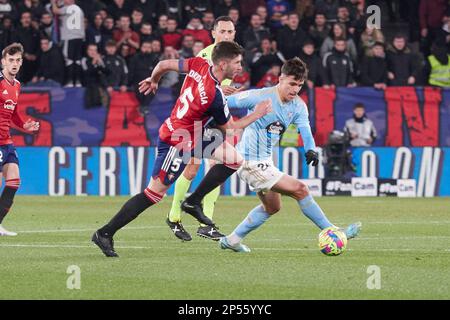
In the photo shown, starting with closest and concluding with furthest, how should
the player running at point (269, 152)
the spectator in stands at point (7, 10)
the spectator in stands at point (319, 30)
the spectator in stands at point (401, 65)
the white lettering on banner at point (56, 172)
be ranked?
the player running at point (269, 152)
the white lettering on banner at point (56, 172)
the spectator in stands at point (401, 65)
the spectator in stands at point (7, 10)
the spectator in stands at point (319, 30)

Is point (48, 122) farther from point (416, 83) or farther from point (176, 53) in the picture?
point (416, 83)

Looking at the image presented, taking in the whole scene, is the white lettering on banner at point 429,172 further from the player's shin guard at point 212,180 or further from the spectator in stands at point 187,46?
the player's shin guard at point 212,180

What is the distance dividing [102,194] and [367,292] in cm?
1533

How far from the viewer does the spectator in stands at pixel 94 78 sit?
2494 cm

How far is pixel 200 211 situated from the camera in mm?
14141

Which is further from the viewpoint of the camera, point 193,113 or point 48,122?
point 48,122

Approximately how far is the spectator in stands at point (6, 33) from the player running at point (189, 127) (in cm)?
1396

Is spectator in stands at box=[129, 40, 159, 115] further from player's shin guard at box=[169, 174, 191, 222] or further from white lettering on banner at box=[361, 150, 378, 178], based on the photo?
player's shin guard at box=[169, 174, 191, 222]

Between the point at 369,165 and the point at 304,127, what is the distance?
12.3 meters

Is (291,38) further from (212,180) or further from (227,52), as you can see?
(227,52)

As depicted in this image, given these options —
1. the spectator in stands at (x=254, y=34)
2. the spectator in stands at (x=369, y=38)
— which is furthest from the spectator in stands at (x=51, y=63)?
the spectator in stands at (x=369, y=38)

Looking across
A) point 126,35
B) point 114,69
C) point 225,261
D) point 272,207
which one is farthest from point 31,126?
point 126,35

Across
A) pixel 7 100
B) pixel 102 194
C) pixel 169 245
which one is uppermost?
pixel 7 100

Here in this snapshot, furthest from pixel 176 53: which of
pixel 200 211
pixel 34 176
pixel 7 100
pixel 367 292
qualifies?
pixel 367 292
